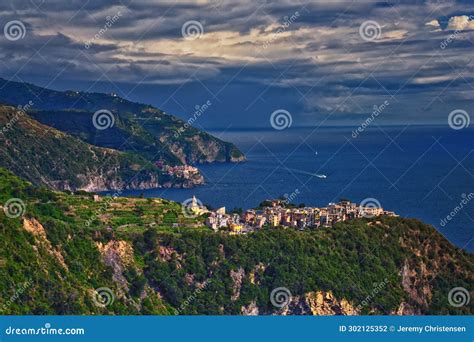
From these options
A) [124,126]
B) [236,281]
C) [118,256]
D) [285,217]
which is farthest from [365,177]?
[118,256]

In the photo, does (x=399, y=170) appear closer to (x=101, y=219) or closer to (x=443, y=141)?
(x=443, y=141)

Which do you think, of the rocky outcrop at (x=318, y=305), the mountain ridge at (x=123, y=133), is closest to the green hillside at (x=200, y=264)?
the rocky outcrop at (x=318, y=305)

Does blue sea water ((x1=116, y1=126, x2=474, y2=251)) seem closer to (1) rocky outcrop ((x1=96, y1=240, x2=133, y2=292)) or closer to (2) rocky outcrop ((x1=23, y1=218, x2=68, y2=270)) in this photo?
(1) rocky outcrop ((x1=96, y1=240, x2=133, y2=292))

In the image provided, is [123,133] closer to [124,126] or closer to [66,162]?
[124,126]

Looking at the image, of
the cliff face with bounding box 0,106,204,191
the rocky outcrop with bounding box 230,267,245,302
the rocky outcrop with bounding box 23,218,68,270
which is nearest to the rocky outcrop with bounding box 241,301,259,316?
the rocky outcrop with bounding box 230,267,245,302

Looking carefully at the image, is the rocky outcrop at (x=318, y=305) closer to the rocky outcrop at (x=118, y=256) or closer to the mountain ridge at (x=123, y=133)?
the rocky outcrop at (x=118, y=256)

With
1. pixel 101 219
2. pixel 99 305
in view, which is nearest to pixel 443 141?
pixel 101 219
